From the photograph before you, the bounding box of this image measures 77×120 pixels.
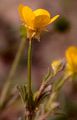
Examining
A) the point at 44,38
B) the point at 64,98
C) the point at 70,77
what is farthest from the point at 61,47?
the point at 70,77

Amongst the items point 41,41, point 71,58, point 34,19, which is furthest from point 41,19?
point 41,41

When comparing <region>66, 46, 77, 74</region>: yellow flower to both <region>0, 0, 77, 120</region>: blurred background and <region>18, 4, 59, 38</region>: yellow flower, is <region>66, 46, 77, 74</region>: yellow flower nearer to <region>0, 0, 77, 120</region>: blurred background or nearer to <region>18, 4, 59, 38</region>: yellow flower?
<region>18, 4, 59, 38</region>: yellow flower

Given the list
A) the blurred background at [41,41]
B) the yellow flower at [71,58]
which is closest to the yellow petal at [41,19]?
the yellow flower at [71,58]

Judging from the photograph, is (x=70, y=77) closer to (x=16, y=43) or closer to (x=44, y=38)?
(x=16, y=43)

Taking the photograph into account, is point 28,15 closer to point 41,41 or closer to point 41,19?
point 41,19

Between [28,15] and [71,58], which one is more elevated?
[28,15]

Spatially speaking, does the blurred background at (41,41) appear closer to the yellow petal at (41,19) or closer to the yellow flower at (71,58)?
the yellow flower at (71,58)
